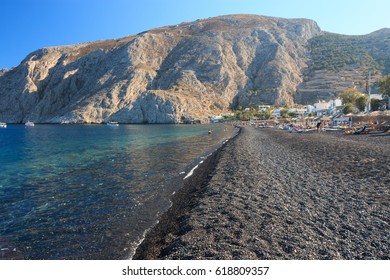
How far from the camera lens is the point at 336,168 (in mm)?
14719

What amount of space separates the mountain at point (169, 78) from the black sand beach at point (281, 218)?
392 ft

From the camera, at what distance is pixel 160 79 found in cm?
15388

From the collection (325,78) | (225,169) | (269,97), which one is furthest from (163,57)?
(225,169)

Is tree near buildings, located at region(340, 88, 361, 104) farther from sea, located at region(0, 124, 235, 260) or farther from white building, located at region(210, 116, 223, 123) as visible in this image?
sea, located at region(0, 124, 235, 260)

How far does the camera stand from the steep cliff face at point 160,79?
13762cm

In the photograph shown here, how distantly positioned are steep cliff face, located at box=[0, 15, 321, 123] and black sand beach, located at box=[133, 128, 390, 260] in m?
120

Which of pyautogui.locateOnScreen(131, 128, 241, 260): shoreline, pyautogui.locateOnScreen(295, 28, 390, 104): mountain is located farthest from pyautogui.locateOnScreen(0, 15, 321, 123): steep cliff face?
pyautogui.locateOnScreen(131, 128, 241, 260): shoreline

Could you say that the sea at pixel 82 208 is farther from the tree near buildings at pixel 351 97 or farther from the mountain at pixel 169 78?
the mountain at pixel 169 78

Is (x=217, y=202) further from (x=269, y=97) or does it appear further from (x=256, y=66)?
(x=256, y=66)

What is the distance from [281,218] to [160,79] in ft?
499

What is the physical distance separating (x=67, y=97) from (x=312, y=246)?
585ft

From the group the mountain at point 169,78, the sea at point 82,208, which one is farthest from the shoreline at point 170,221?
the mountain at point 169,78

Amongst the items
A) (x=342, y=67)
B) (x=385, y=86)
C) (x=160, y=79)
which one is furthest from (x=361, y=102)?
(x=160, y=79)

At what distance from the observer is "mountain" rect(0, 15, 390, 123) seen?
13788 centimetres
